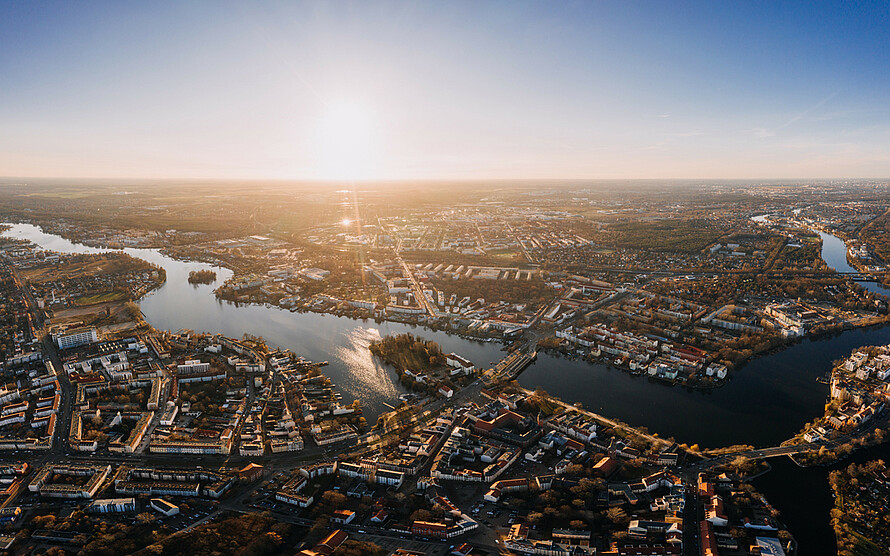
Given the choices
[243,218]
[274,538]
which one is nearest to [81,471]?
[274,538]

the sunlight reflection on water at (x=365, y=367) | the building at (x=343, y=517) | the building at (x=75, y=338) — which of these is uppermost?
the building at (x=75, y=338)

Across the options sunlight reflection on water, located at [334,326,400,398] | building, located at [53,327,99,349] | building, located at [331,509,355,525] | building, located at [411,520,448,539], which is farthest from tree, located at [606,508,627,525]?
building, located at [53,327,99,349]

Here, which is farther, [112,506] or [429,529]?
[112,506]

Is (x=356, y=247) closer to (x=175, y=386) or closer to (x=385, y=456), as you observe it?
(x=175, y=386)

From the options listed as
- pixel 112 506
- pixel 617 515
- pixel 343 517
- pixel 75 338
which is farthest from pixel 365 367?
pixel 75 338

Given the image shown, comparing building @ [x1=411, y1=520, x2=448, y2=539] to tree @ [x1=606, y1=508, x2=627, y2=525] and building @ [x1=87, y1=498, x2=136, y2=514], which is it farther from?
building @ [x1=87, y1=498, x2=136, y2=514]

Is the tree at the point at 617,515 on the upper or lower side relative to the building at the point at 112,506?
upper

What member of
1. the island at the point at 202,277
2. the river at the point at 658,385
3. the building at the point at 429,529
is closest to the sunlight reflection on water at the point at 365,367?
the river at the point at 658,385

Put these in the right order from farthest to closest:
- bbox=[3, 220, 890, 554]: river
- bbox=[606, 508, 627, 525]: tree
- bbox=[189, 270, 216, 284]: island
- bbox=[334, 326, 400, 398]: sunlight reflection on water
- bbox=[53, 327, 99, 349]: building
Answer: bbox=[189, 270, 216, 284]: island, bbox=[53, 327, 99, 349]: building, bbox=[334, 326, 400, 398]: sunlight reflection on water, bbox=[3, 220, 890, 554]: river, bbox=[606, 508, 627, 525]: tree

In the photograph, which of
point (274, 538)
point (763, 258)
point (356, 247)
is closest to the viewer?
point (274, 538)

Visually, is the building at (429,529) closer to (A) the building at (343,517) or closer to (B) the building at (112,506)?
(A) the building at (343,517)

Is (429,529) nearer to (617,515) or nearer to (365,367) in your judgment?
(617,515)
